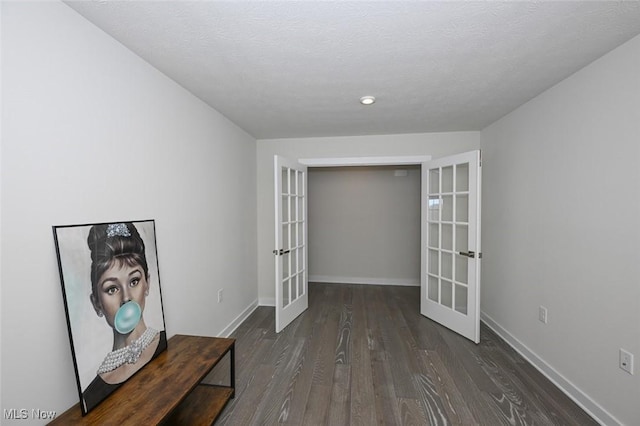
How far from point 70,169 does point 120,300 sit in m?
0.74

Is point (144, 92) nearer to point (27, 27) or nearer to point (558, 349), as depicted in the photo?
point (27, 27)

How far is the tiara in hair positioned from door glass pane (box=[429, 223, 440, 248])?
3094 mm

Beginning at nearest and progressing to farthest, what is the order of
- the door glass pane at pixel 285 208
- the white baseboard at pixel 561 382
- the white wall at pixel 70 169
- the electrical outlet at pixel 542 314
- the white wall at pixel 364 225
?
the white wall at pixel 70 169 < the white baseboard at pixel 561 382 < the electrical outlet at pixel 542 314 < the door glass pane at pixel 285 208 < the white wall at pixel 364 225

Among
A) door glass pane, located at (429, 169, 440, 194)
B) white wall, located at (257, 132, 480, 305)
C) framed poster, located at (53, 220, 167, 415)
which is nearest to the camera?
framed poster, located at (53, 220, 167, 415)

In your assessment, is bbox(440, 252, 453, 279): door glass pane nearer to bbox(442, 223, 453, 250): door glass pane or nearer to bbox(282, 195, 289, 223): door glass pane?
bbox(442, 223, 453, 250): door glass pane

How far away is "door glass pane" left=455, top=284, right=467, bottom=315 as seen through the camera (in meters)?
3.05

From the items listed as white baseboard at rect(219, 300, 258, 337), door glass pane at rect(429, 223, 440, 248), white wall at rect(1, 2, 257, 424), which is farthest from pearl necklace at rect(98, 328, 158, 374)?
door glass pane at rect(429, 223, 440, 248)

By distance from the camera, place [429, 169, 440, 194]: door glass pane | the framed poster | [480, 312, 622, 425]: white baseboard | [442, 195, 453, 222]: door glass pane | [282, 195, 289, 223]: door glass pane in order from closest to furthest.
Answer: the framed poster, [480, 312, 622, 425]: white baseboard, [442, 195, 453, 222]: door glass pane, [282, 195, 289, 223]: door glass pane, [429, 169, 440, 194]: door glass pane

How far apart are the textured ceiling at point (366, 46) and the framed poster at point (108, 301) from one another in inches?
44.5

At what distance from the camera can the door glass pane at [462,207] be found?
3.01 metres

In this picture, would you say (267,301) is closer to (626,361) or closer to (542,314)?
(542,314)

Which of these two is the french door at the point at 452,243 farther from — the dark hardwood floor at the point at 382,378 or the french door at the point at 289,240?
the french door at the point at 289,240

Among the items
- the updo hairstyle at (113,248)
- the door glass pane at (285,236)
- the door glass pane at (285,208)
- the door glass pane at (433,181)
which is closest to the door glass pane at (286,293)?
the door glass pane at (285,236)

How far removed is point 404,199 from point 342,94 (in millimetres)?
2905
